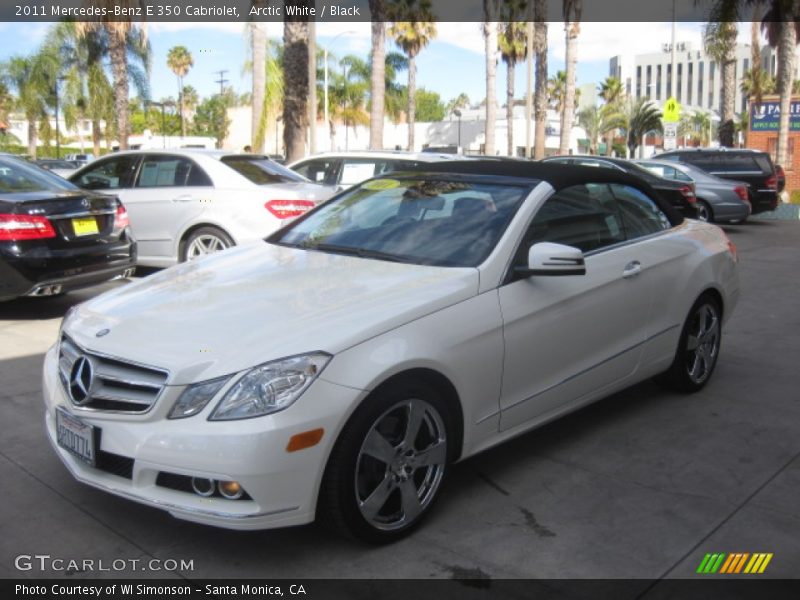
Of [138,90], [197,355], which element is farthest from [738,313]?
[138,90]

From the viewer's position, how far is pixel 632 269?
4.74m

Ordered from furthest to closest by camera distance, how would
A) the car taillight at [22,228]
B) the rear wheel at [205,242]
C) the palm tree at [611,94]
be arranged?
the palm tree at [611,94], the rear wheel at [205,242], the car taillight at [22,228]

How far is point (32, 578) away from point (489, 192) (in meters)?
2.81

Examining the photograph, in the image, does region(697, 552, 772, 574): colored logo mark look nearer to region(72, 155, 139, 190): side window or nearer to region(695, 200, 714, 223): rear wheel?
region(72, 155, 139, 190): side window

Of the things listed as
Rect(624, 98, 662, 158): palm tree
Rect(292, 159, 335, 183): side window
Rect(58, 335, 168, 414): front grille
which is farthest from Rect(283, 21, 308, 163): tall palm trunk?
Rect(624, 98, 662, 158): palm tree

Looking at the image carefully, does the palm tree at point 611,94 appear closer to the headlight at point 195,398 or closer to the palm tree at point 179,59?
the palm tree at point 179,59

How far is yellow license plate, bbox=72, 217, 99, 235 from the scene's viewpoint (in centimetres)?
727

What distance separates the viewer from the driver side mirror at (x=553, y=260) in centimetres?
392

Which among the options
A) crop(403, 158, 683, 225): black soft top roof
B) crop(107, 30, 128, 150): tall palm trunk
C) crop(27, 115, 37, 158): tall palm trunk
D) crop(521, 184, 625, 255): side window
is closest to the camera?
crop(521, 184, 625, 255): side window

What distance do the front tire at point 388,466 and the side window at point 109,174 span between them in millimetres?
7293

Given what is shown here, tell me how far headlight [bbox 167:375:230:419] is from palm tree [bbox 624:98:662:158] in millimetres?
60193

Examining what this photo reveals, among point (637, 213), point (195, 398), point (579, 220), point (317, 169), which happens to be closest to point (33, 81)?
point (317, 169)

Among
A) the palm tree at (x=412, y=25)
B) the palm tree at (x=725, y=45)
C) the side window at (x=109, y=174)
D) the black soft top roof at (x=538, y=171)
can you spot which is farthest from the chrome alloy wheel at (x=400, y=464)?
the palm tree at (x=412, y=25)

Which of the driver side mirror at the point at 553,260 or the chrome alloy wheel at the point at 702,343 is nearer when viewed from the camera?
the driver side mirror at the point at 553,260
